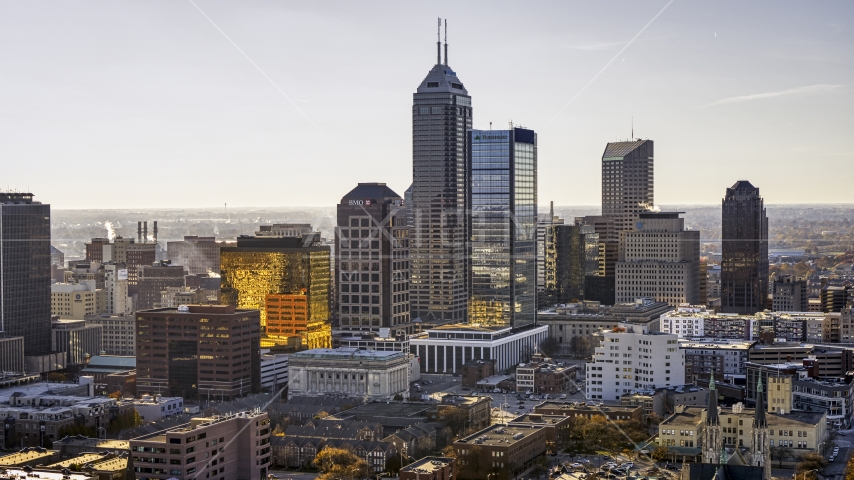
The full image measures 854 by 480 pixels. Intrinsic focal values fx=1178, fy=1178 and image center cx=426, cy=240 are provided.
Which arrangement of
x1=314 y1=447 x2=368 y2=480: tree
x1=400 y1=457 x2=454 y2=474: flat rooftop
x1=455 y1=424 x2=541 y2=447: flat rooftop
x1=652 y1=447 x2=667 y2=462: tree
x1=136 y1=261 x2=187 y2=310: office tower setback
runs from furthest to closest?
x1=136 y1=261 x2=187 y2=310: office tower setback
x1=652 y1=447 x2=667 y2=462: tree
x1=455 y1=424 x2=541 y2=447: flat rooftop
x1=314 y1=447 x2=368 y2=480: tree
x1=400 y1=457 x2=454 y2=474: flat rooftop

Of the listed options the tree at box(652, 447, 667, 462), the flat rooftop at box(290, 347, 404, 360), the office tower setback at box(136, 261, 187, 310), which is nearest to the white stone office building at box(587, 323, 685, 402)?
the flat rooftop at box(290, 347, 404, 360)

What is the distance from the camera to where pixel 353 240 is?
60156 millimetres

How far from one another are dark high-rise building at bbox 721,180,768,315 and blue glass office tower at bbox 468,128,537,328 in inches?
560

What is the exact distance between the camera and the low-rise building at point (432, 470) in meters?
28.0

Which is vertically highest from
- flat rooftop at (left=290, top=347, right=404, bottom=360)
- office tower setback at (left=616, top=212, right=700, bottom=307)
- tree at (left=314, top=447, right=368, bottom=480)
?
office tower setback at (left=616, top=212, right=700, bottom=307)

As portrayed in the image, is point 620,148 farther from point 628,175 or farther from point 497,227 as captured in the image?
point 497,227

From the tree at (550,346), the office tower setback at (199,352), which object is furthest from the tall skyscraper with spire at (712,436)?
the tree at (550,346)

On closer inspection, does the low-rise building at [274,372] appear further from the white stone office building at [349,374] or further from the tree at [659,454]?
the tree at [659,454]

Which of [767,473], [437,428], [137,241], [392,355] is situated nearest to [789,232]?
[392,355]

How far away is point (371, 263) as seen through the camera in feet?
197

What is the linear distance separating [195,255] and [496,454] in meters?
53.6

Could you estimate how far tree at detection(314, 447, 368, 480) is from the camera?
99.9 ft

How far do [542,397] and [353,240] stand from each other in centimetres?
1804

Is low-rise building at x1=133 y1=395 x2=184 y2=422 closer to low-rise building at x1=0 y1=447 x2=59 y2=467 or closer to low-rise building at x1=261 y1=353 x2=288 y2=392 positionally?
low-rise building at x1=261 y1=353 x2=288 y2=392
